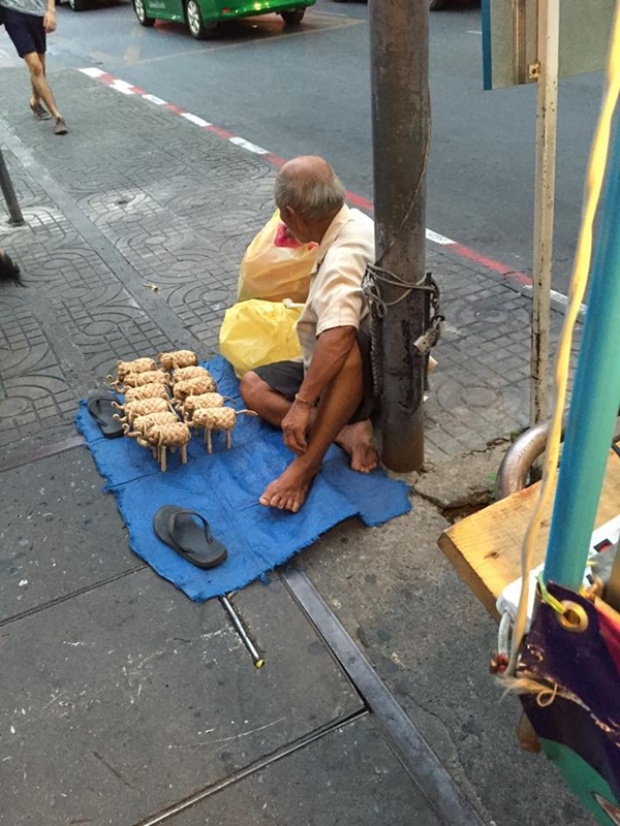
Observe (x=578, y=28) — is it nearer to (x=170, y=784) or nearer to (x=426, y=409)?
(x=426, y=409)

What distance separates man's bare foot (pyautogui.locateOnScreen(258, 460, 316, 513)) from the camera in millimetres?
2867

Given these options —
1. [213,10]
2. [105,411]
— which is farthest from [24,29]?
[105,411]

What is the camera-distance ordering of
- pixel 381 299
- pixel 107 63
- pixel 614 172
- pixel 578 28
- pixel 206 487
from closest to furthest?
pixel 614 172, pixel 578 28, pixel 381 299, pixel 206 487, pixel 107 63

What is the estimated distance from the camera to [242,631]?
8.01 ft

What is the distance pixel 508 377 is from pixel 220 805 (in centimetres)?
231

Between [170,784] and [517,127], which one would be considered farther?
[517,127]

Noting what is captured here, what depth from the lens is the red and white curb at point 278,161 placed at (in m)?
4.48

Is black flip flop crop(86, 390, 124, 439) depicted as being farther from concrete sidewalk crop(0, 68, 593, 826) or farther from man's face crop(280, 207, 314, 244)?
man's face crop(280, 207, 314, 244)

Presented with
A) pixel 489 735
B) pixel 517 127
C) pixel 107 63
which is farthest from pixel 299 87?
pixel 489 735

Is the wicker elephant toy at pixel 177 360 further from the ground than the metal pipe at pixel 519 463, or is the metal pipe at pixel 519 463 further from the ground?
the metal pipe at pixel 519 463

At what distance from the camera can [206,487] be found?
3.06 metres

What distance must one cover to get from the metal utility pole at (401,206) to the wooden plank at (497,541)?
130cm

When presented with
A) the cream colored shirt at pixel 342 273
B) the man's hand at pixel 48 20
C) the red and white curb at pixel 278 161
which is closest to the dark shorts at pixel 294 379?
the cream colored shirt at pixel 342 273

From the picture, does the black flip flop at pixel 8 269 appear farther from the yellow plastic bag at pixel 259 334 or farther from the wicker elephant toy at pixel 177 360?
the yellow plastic bag at pixel 259 334
